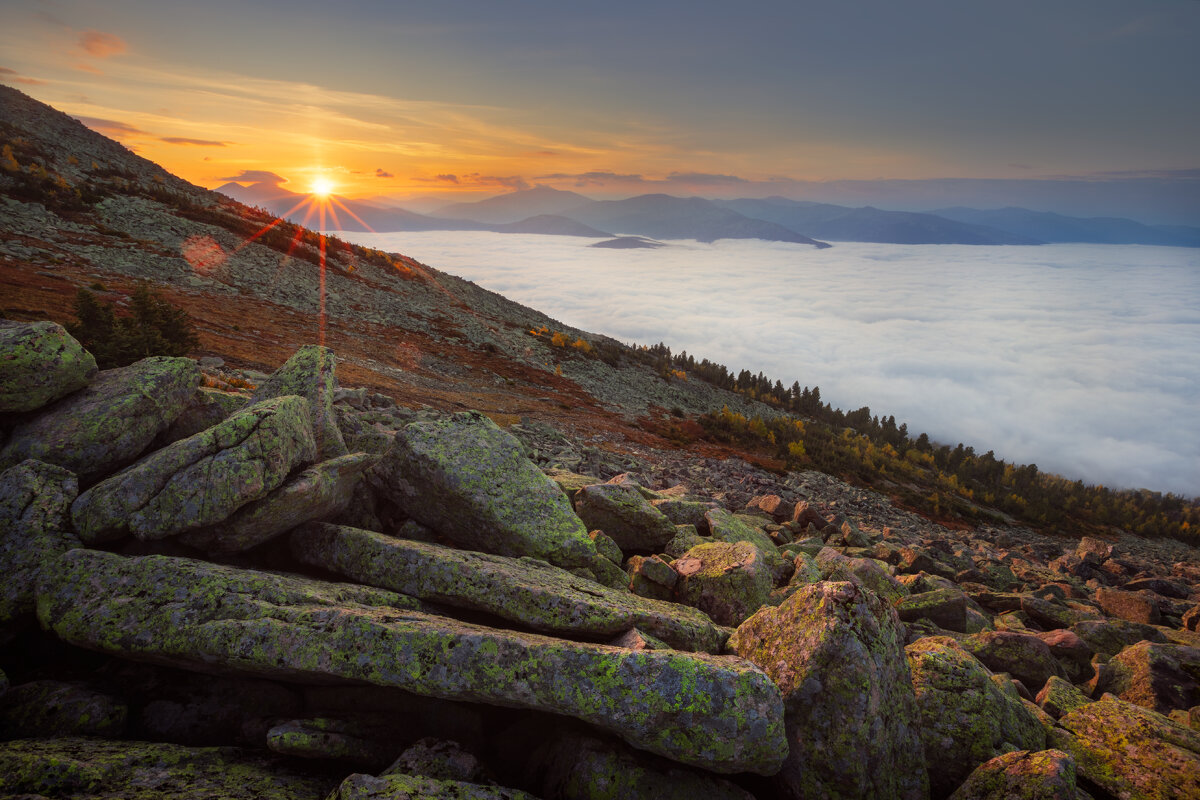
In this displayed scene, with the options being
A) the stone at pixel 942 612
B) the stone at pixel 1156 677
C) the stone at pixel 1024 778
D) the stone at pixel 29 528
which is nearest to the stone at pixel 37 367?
the stone at pixel 29 528

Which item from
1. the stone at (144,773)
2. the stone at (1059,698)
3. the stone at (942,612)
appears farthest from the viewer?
the stone at (942,612)

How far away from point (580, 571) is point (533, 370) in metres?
45.4

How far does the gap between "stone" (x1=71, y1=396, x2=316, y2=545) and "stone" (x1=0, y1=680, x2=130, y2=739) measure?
1.63m

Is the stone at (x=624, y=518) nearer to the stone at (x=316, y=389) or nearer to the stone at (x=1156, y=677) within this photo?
the stone at (x=316, y=389)

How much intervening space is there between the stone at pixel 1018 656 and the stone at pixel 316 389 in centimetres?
1197

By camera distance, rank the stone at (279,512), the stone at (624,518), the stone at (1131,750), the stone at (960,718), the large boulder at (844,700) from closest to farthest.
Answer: the large boulder at (844,700)
the stone at (1131,750)
the stone at (960,718)
the stone at (279,512)
the stone at (624,518)

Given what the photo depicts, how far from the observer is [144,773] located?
415 centimetres

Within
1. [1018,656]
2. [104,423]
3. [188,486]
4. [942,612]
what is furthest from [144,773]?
[942,612]

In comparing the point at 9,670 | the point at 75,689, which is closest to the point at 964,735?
the point at 75,689

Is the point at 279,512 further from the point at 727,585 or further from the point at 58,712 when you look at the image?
the point at 727,585

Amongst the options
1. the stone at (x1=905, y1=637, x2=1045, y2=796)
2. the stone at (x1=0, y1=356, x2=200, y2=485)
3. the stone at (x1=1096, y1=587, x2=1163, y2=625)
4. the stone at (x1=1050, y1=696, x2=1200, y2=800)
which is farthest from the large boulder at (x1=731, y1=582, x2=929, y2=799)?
the stone at (x1=1096, y1=587, x2=1163, y2=625)

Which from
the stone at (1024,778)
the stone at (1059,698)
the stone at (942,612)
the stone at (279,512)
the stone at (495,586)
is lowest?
the stone at (942,612)

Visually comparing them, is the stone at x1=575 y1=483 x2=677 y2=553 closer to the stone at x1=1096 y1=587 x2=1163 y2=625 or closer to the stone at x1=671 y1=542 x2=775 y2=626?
the stone at x1=671 y1=542 x2=775 y2=626

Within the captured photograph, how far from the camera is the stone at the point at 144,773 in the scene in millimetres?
3748
